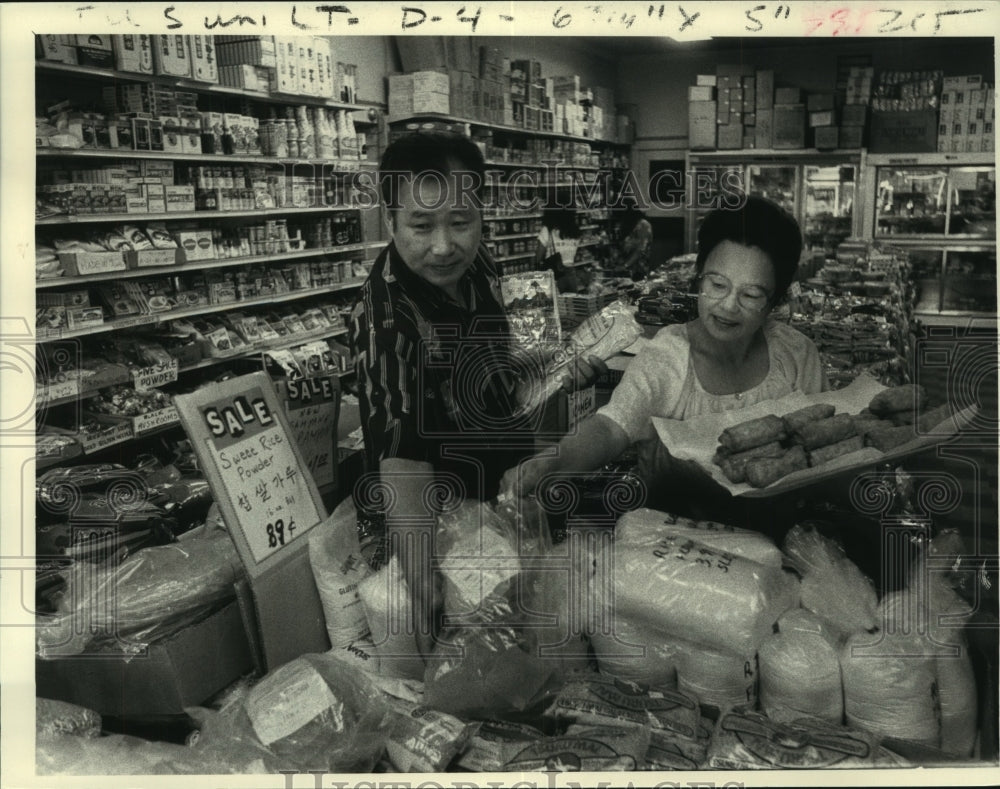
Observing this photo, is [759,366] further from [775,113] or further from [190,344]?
[190,344]

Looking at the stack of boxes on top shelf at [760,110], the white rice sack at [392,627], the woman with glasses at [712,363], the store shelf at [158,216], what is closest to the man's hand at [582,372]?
the woman with glasses at [712,363]

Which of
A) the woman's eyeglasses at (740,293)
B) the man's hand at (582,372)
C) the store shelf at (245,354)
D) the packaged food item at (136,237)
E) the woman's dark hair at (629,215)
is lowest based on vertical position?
the store shelf at (245,354)

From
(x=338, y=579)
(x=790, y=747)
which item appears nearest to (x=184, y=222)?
(x=338, y=579)

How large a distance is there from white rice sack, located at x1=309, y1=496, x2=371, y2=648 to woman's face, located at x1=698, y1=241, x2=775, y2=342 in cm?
110

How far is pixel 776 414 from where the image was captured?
214 cm

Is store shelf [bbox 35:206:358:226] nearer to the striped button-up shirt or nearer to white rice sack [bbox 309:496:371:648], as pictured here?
the striped button-up shirt

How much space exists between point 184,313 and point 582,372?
123 inches

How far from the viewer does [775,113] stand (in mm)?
2342

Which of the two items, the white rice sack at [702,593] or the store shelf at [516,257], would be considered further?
the store shelf at [516,257]

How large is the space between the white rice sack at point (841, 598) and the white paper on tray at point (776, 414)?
245 mm

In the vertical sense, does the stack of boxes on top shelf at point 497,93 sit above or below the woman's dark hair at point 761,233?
above

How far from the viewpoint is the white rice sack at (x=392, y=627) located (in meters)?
1.99

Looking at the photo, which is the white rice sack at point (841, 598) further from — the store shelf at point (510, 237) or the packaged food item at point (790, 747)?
the store shelf at point (510, 237)

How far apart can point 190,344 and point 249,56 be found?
164 centimetres
